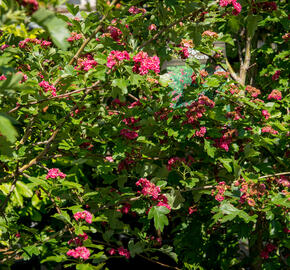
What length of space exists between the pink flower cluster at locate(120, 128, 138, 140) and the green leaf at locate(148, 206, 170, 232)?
59cm

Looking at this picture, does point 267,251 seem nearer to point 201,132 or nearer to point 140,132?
point 201,132

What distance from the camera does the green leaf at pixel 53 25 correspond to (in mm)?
1358

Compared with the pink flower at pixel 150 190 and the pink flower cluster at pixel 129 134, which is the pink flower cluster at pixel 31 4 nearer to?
the pink flower cluster at pixel 129 134

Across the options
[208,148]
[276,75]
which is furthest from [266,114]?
[276,75]

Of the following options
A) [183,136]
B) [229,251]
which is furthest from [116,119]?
[229,251]

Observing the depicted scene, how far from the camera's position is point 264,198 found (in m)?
2.91

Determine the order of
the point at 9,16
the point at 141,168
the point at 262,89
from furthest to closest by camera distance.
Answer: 1. the point at 262,89
2. the point at 141,168
3. the point at 9,16

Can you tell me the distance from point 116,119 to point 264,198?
4.51 feet

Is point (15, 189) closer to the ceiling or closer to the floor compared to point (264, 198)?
closer to the ceiling

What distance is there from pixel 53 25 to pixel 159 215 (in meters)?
1.77

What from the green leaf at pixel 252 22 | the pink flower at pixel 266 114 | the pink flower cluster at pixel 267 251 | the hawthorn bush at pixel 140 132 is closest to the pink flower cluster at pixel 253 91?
the hawthorn bush at pixel 140 132

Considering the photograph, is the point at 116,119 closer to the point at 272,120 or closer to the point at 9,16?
the point at 272,120

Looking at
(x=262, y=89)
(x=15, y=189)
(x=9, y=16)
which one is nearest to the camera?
(x=9, y=16)

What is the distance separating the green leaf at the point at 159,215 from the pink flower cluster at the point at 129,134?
23.0 inches
